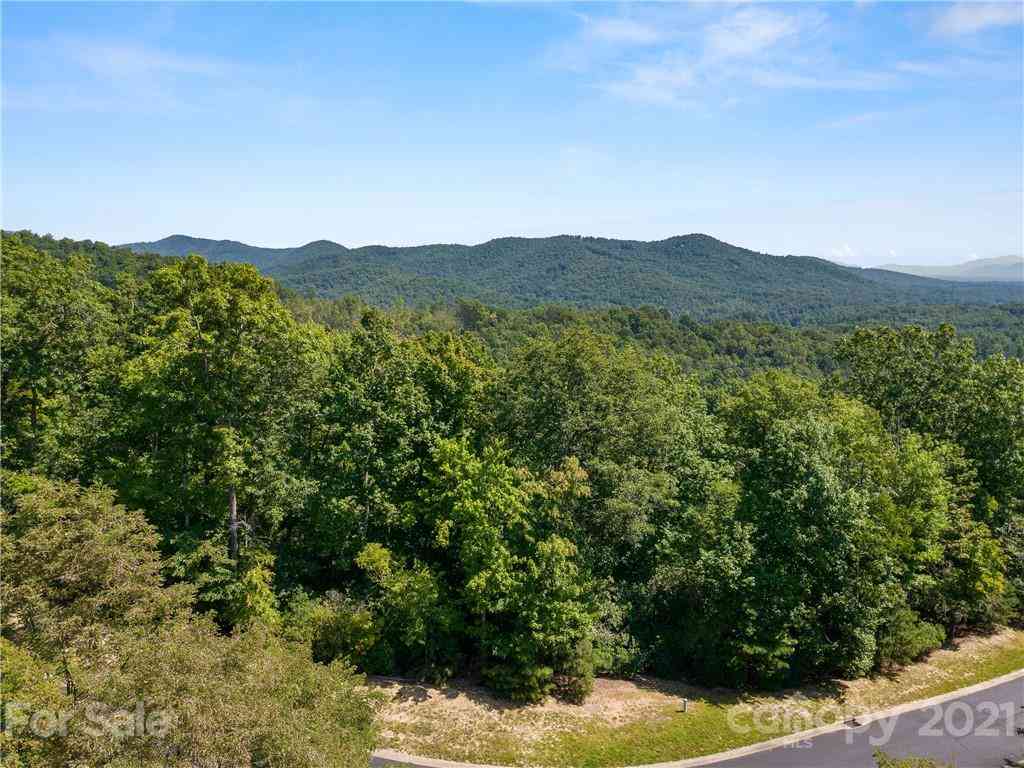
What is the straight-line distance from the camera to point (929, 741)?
22016 mm

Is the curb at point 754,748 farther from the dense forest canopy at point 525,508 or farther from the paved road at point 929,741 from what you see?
the dense forest canopy at point 525,508

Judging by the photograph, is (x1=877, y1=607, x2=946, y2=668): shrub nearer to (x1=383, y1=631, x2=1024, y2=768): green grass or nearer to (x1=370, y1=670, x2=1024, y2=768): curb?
(x1=383, y1=631, x2=1024, y2=768): green grass

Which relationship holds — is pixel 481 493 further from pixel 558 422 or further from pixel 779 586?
pixel 779 586

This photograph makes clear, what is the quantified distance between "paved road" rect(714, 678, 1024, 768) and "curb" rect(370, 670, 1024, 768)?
22cm

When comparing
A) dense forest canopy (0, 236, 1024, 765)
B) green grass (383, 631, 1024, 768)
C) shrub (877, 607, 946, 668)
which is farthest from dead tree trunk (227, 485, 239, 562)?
shrub (877, 607, 946, 668)

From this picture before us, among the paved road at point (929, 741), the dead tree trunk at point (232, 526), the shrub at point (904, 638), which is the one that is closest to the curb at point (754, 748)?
the paved road at point (929, 741)

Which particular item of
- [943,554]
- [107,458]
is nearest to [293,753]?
[107,458]

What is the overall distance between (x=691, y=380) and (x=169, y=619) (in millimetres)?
29302

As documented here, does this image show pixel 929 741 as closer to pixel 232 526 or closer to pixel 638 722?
pixel 638 722

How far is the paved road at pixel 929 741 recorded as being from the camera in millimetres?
20969

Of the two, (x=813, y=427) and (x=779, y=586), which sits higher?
(x=813, y=427)

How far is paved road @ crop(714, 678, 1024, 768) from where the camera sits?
68.8 feet

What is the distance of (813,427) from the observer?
2614 cm

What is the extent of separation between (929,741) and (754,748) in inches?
235
